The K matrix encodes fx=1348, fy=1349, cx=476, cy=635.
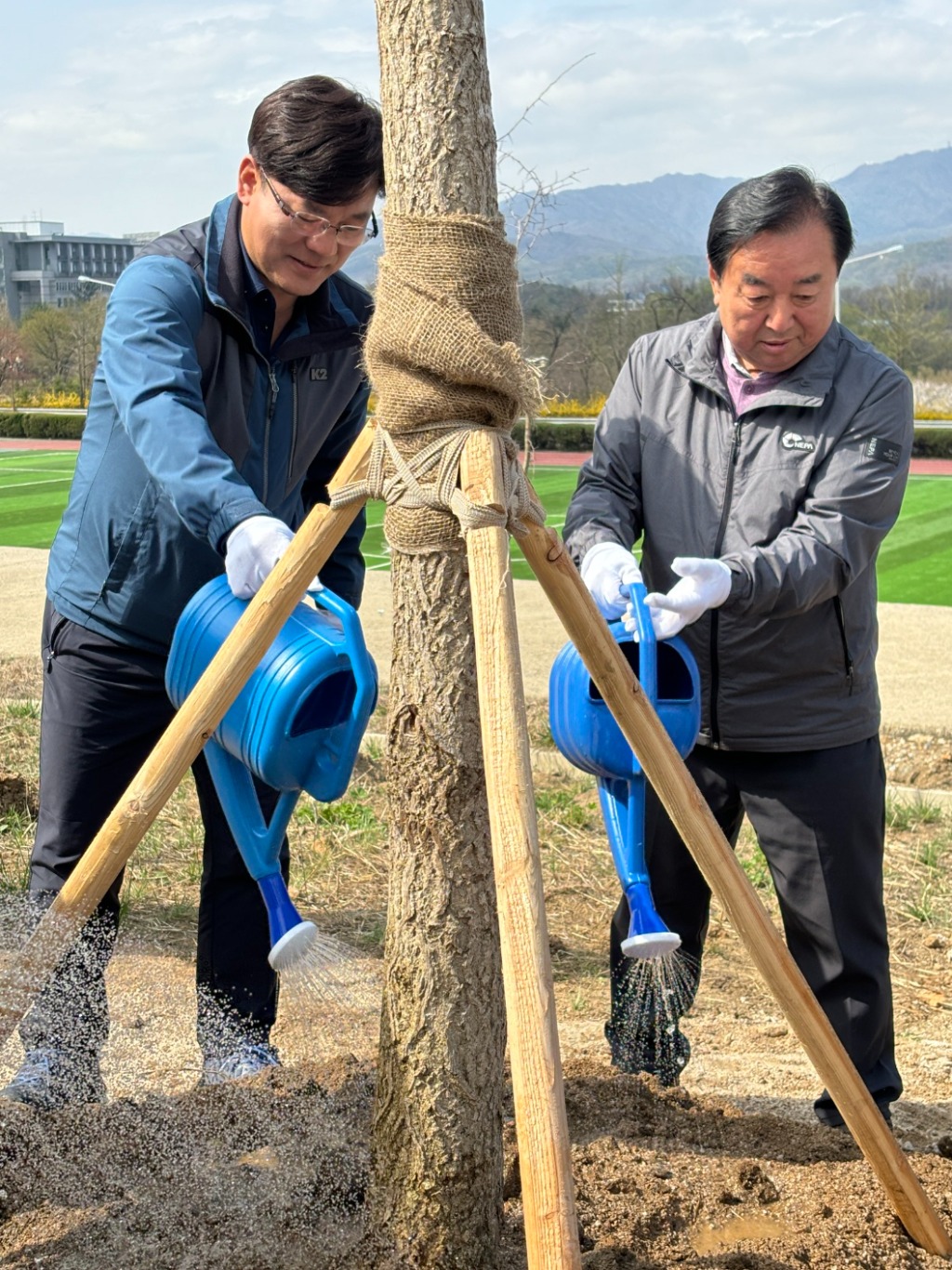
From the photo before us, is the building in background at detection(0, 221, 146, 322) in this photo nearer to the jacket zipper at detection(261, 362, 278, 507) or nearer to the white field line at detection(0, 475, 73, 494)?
the white field line at detection(0, 475, 73, 494)

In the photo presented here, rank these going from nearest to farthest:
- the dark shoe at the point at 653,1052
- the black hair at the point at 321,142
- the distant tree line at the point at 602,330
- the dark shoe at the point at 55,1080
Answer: the black hair at the point at 321,142 → the dark shoe at the point at 55,1080 → the dark shoe at the point at 653,1052 → the distant tree line at the point at 602,330

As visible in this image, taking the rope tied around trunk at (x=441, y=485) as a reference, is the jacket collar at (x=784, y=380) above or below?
above

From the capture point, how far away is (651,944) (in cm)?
169

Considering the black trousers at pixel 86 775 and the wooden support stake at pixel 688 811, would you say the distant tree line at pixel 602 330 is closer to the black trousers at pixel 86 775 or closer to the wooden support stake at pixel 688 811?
the black trousers at pixel 86 775

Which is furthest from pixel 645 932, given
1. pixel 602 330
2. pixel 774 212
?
pixel 602 330

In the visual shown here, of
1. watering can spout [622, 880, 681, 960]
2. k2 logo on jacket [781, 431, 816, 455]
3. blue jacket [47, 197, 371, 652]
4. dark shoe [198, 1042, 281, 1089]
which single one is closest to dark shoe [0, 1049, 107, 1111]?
dark shoe [198, 1042, 281, 1089]

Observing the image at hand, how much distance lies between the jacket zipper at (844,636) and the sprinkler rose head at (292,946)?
1.14 m

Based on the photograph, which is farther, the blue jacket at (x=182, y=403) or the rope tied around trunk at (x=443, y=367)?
the blue jacket at (x=182, y=403)

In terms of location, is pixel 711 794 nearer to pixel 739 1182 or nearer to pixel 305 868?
pixel 739 1182

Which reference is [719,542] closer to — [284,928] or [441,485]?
[441,485]

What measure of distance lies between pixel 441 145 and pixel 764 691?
117 centimetres

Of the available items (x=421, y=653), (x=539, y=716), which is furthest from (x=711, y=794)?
(x=539, y=716)

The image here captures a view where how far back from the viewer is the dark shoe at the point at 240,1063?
7.73 feet

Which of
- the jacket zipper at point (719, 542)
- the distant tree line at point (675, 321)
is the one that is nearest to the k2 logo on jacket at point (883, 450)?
the jacket zipper at point (719, 542)
